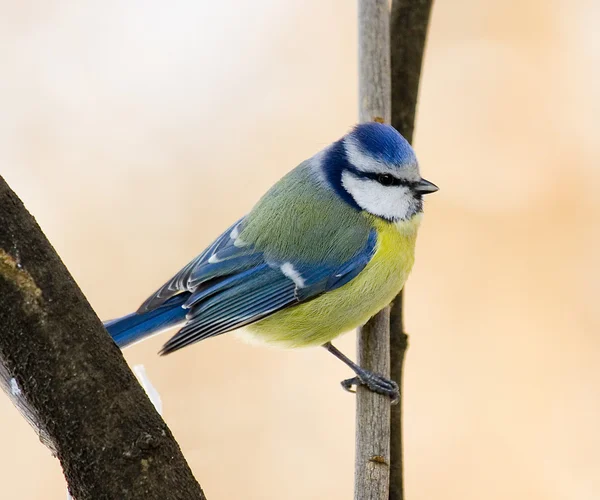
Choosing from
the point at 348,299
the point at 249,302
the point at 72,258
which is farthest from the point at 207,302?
the point at 72,258

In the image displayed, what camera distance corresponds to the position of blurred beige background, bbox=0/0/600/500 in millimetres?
1810

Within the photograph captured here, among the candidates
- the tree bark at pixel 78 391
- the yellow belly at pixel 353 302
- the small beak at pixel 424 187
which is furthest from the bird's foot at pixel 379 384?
the tree bark at pixel 78 391

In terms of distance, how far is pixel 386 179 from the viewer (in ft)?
4.65

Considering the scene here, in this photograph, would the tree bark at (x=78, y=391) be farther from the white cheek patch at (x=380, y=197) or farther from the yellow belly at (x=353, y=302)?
the white cheek patch at (x=380, y=197)

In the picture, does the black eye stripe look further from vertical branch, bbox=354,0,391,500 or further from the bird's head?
vertical branch, bbox=354,0,391,500

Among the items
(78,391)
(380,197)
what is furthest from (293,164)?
(78,391)

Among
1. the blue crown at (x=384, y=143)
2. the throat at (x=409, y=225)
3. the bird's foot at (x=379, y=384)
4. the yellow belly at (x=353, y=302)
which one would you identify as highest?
the blue crown at (x=384, y=143)

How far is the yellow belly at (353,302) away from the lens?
1368 millimetres

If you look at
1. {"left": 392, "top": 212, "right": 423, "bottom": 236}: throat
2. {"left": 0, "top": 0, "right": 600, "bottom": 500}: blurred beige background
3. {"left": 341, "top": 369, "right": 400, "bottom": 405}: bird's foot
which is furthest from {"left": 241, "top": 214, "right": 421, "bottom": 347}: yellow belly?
{"left": 0, "top": 0, "right": 600, "bottom": 500}: blurred beige background

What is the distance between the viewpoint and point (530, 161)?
2062mm

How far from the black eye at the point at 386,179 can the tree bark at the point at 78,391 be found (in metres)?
0.79

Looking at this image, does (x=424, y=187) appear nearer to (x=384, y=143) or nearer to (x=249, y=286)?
(x=384, y=143)

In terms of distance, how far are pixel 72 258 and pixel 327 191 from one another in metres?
0.78

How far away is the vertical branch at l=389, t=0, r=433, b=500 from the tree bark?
715 millimetres
